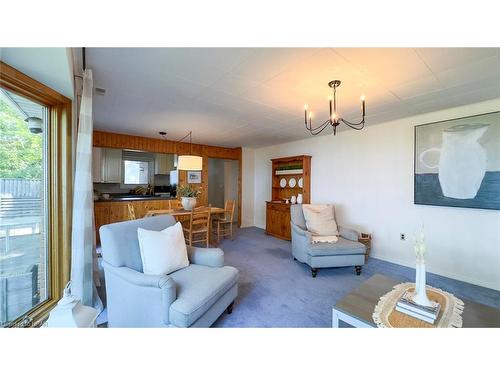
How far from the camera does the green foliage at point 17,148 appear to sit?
1.25 meters

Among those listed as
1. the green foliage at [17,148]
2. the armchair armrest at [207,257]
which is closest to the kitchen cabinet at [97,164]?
the green foliage at [17,148]

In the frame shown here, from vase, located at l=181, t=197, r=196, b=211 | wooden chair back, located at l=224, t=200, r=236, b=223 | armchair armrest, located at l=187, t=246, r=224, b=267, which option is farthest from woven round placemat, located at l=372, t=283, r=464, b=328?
wooden chair back, located at l=224, t=200, r=236, b=223

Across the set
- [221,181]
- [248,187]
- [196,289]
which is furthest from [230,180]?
[196,289]

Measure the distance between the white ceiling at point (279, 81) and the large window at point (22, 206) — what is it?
2.30 ft

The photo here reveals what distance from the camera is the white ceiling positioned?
1614 millimetres

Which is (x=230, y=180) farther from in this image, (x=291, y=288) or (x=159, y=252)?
(x=159, y=252)

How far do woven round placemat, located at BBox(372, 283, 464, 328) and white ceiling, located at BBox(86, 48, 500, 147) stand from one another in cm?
188

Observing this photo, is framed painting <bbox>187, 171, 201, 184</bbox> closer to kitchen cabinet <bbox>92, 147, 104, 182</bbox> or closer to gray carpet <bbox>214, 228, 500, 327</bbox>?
kitchen cabinet <bbox>92, 147, 104, 182</bbox>

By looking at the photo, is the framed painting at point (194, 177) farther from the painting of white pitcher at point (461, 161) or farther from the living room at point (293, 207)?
the painting of white pitcher at point (461, 161)

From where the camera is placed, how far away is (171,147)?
16.1 feet

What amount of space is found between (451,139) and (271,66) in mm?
2706

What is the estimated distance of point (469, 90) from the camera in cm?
221
